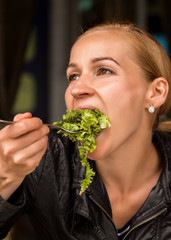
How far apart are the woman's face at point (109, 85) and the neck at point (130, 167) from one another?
0.09 m

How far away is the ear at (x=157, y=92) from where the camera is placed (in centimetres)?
168

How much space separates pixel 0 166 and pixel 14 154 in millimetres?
133

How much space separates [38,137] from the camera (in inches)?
47.4

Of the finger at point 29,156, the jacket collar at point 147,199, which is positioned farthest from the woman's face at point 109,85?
the finger at point 29,156

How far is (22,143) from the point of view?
117cm

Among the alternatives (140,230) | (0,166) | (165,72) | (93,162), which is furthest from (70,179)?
(165,72)

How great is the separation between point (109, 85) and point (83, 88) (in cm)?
13

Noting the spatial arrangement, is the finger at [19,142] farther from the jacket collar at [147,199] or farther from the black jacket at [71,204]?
the jacket collar at [147,199]

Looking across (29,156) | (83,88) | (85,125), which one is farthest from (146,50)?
(29,156)

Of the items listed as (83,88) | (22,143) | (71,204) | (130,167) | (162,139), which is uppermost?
(83,88)

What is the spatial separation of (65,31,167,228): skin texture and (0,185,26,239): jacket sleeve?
1.36 feet

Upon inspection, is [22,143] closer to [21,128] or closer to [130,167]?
[21,128]

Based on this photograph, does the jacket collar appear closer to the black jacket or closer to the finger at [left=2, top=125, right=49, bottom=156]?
the black jacket

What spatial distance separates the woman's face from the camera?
4.93 feet
